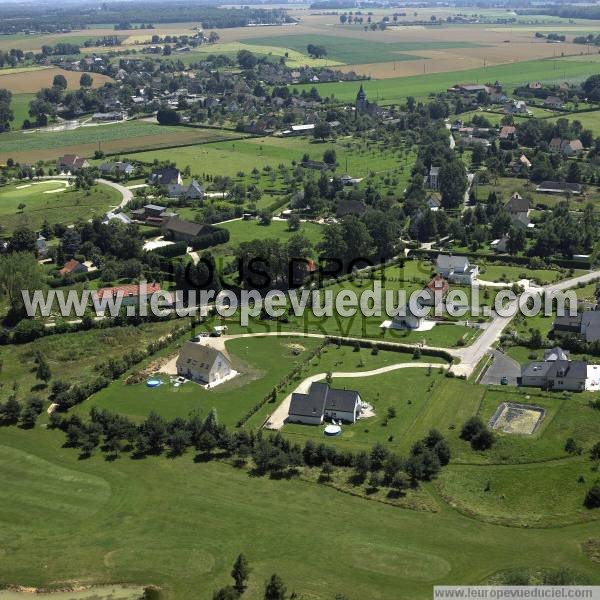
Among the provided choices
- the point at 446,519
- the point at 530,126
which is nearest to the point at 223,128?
the point at 530,126

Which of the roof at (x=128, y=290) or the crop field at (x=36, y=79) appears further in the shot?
the crop field at (x=36, y=79)

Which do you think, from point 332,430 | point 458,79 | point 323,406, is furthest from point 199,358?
point 458,79

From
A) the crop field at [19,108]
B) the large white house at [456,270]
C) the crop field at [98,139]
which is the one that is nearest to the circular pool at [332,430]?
the large white house at [456,270]

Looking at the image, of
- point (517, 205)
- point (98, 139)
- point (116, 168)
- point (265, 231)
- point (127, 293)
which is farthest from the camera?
point (98, 139)

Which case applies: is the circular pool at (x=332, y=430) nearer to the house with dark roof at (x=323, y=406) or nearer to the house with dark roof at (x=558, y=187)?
the house with dark roof at (x=323, y=406)

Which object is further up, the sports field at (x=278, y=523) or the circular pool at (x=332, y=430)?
the circular pool at (x=332, y=430)

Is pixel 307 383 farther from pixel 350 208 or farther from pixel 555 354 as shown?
pixel 350 208

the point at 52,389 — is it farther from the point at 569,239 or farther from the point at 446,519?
the point at 569,239
